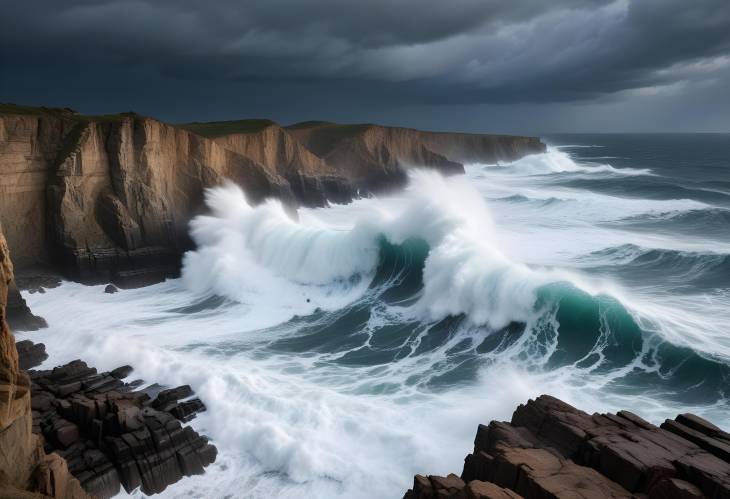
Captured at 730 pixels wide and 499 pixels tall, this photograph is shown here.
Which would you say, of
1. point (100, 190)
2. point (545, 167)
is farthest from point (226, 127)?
point (545, 167)

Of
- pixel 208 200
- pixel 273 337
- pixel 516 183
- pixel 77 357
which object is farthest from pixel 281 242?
pixel 516 183

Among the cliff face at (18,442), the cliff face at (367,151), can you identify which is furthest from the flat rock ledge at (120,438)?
the cliff face at (367,151)

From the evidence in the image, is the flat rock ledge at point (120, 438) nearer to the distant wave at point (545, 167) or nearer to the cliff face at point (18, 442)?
the cliff face at point (18, 442)

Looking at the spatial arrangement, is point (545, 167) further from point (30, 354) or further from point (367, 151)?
point (30, 354)

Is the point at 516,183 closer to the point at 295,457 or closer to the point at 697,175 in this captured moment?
the point at 697,175

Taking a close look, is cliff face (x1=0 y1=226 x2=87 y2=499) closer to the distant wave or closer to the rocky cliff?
the rocky cliff

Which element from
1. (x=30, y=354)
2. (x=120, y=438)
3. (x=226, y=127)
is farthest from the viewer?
(x=226, y=127)

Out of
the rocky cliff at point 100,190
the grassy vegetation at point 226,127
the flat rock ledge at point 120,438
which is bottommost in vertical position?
the flat rock ledge at point 120,438

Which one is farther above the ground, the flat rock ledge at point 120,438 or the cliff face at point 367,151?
the cliff face at point 367,151
